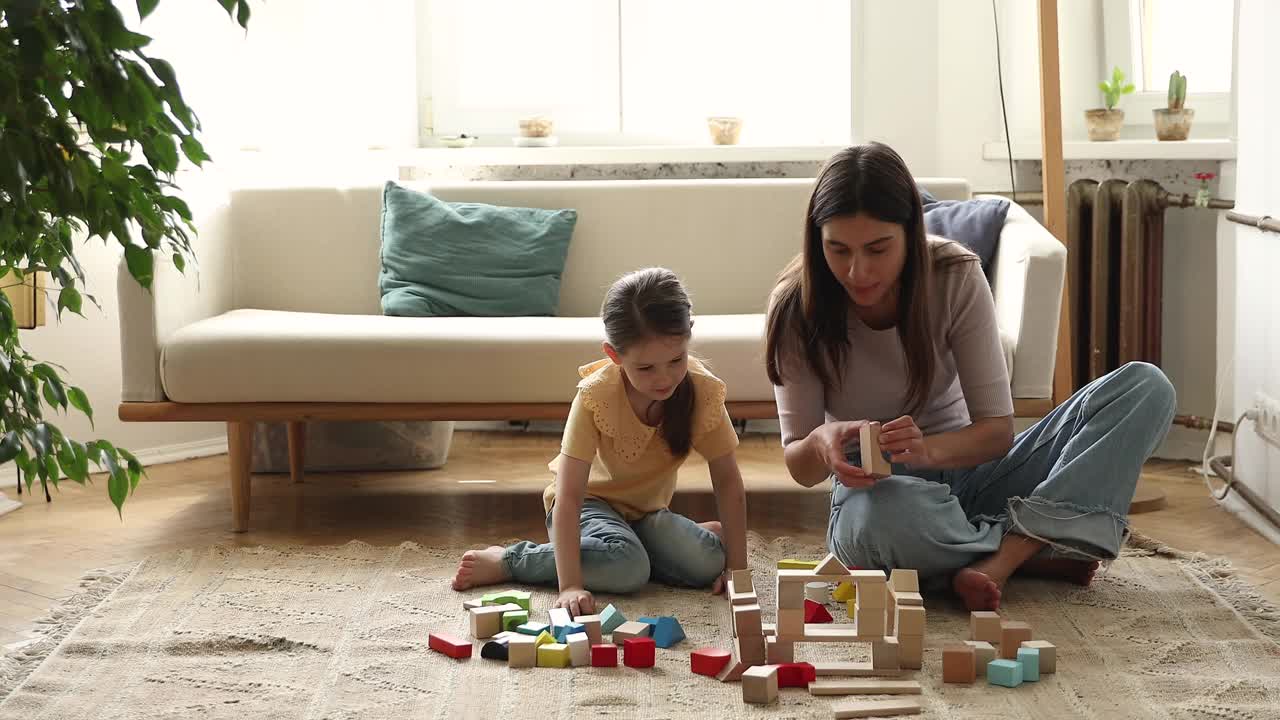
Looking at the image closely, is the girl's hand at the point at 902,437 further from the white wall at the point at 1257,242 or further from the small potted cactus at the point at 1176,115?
the small potted cactus at the point at 1176,115

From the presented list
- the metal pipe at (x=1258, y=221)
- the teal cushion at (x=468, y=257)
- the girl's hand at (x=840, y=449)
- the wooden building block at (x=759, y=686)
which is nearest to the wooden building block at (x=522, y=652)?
the wooden building block at (x=759, y=686)

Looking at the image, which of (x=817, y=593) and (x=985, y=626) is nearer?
(x=985, y=626)

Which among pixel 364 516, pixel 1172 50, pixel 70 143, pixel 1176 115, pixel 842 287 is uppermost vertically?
pixel 1172 50

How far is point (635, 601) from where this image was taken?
2293mm

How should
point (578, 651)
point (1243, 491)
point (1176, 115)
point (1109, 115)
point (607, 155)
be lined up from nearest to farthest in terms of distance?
point (578, 651), point (1243, 491), point (1176, 115), point (1109, 115), point (607, 155)

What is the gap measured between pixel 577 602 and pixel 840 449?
0.48 metres

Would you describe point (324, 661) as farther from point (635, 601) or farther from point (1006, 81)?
point (1006, 81)

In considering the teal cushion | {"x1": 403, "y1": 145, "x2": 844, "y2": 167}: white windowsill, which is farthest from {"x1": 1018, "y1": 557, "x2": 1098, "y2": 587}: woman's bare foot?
{"x1": 403, "y1": 145, "x2": 844, "y2": 167}: white windowsill

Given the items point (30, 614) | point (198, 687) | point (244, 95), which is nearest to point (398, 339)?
point (30, 614)

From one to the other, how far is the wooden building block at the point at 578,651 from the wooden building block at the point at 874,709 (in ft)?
1.25

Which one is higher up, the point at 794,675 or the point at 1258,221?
the point at 1258,221

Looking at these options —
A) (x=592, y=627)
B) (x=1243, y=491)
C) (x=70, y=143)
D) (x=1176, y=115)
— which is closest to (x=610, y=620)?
(x=592, y=627)

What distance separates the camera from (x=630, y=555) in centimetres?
230

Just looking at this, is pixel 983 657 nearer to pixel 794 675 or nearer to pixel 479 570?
pixel 794 675
